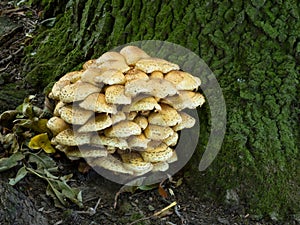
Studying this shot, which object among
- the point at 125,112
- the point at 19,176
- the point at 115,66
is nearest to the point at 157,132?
the point at 125,112

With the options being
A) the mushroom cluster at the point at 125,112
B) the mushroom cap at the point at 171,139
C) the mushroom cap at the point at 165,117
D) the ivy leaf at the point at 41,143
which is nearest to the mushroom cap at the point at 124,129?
the mushroom cluster at the point at 125,112

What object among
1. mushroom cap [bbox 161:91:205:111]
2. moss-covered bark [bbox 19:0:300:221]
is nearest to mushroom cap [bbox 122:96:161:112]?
mushroom cap [bbox 161:91:205:111]

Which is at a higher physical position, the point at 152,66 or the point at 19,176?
the point at 152,66

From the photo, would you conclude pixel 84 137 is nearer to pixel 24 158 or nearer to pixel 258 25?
pixel 24 158

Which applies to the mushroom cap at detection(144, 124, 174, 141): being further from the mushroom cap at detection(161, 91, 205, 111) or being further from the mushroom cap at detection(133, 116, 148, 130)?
the mushroom cap at detection(161, 91, 205, 111)

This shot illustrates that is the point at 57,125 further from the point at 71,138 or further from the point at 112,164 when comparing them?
the point at 112,164
